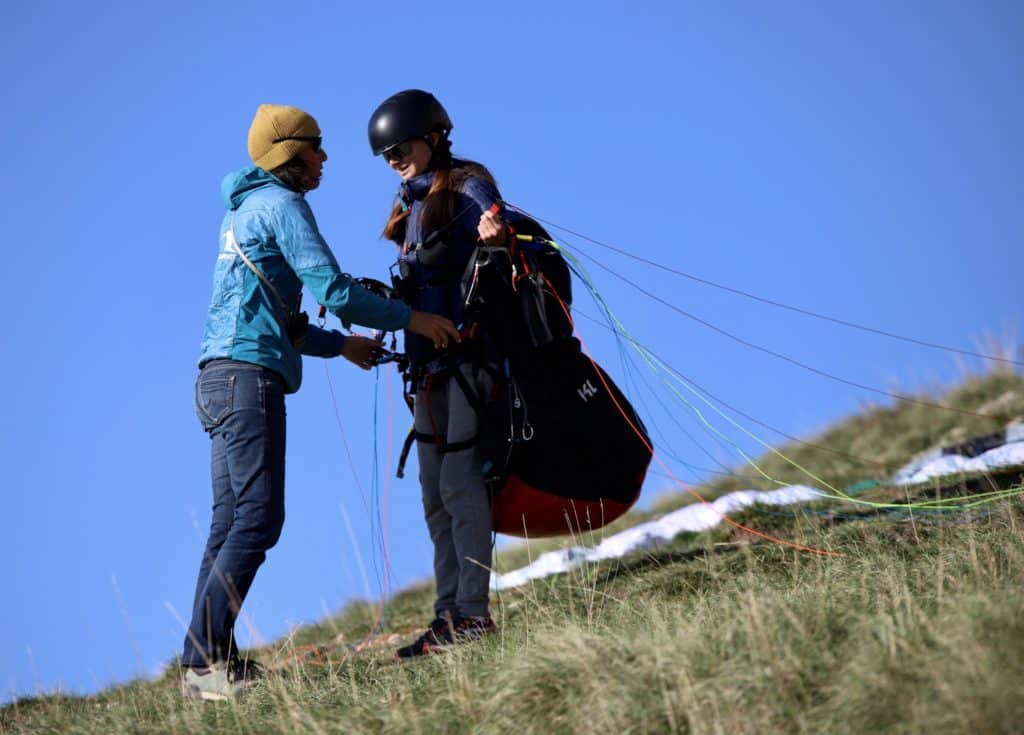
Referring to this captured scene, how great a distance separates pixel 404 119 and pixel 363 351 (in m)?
1.17

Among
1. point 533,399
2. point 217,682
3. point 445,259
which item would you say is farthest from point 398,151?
point 217,682

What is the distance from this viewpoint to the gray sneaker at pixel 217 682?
4852 mm

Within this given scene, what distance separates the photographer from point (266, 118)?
207 inches

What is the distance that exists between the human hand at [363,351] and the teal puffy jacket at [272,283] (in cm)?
70

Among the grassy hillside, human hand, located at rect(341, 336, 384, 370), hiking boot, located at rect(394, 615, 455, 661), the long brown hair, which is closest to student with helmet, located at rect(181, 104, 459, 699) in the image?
the grassy hillside

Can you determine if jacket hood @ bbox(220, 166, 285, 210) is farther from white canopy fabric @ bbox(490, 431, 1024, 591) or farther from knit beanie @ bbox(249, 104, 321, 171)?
white canopy fabric @ bbox(490, 431, 1024, 591)

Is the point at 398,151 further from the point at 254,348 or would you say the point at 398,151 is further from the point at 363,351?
the point at 254,348

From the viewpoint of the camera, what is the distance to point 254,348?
4984mm

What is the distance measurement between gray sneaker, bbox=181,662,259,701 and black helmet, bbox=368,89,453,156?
2.54 meters

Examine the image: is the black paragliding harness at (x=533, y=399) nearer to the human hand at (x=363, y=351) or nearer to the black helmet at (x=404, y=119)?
the human hand at (x=363, y=351)

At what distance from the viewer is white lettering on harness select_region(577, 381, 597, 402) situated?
598 centimetres

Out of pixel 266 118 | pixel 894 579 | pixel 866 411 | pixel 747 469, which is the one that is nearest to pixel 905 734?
pixel 894 579

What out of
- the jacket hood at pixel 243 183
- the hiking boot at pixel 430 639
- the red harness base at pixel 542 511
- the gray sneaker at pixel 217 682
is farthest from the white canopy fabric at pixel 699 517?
the jacket hood at pixel 243 183

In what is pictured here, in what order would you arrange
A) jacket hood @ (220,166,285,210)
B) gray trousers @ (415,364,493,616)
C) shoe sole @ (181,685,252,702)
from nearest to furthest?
shoe sole @ (181,685,252,702), jacket hood @ (220,166,285,210), gray trousers @ (415,364,493,616)
